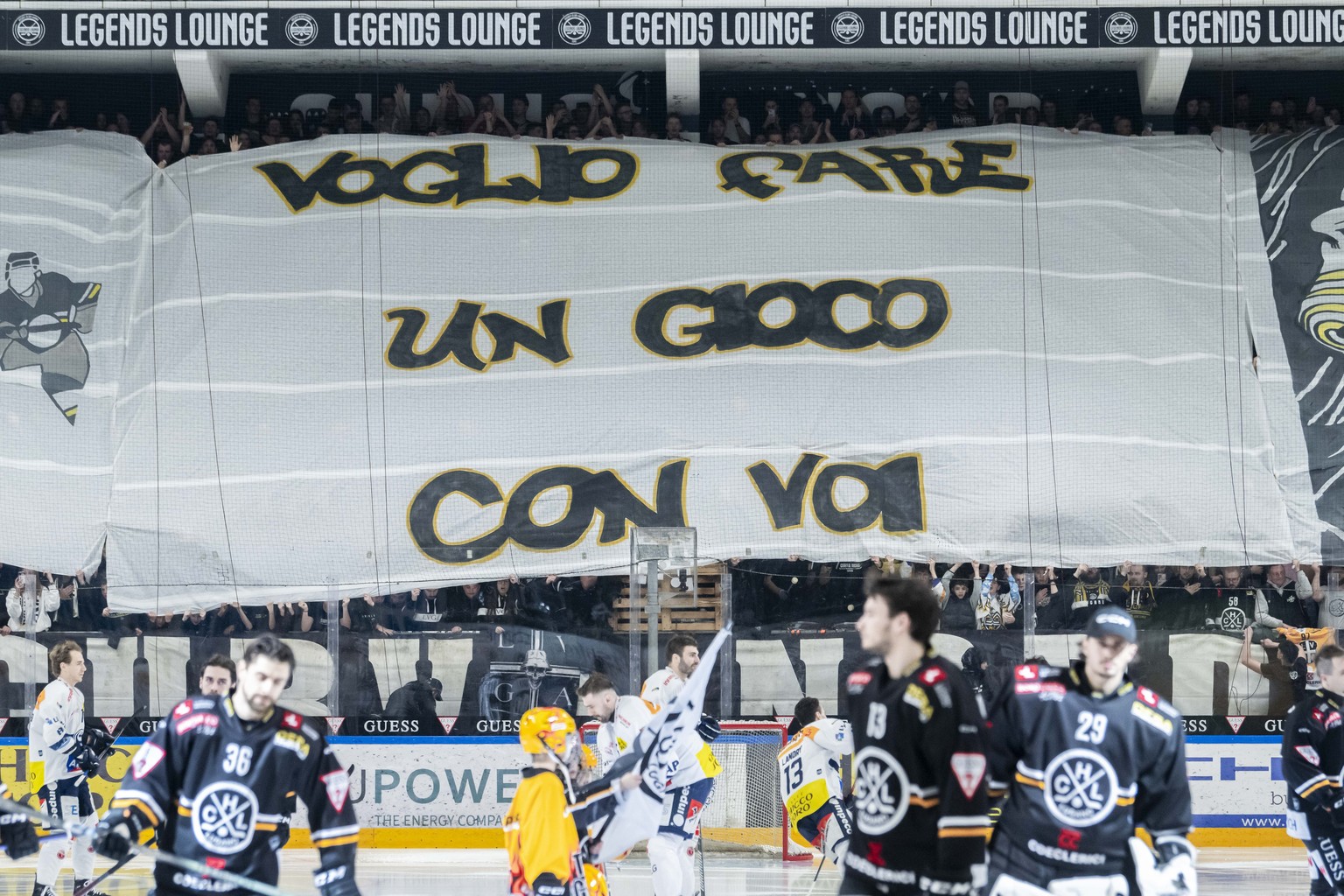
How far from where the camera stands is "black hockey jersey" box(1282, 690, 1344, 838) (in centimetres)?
705

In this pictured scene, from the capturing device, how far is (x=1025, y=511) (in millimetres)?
14297

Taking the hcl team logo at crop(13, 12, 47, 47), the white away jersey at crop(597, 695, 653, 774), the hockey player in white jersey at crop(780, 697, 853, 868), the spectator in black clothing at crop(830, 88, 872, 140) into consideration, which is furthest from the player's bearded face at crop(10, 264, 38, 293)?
the hockey player in white jersey at crop(780, 697, 853, 868)

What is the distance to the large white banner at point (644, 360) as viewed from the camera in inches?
563

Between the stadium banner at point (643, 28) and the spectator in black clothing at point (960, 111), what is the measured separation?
4.90 ft

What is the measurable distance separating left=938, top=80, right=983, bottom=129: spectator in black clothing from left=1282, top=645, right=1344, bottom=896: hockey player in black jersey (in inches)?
401

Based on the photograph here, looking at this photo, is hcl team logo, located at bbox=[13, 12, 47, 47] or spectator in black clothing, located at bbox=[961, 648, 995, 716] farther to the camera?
hcl team logo, located at bbox=[13, 12, 47, 47]

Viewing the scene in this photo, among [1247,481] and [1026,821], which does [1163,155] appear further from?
[1026,821]

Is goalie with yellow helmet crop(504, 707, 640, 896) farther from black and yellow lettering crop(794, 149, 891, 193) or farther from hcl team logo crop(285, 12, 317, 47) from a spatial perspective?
hcl team logo crop(285, 12, 317, 47)

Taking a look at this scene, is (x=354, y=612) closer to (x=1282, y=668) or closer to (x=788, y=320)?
(x=788, y=320)

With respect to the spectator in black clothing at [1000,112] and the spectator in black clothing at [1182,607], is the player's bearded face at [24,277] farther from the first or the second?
the spectator in black clothing at [1182,607]

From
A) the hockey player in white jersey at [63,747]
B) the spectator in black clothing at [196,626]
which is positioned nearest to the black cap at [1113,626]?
the hockey player in white jersey at [63,747]

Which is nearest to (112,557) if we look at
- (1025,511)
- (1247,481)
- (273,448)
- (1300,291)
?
(273,448)

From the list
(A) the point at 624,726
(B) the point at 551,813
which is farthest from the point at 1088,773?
(A) the point at 624,726

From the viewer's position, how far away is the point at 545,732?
6121mm
